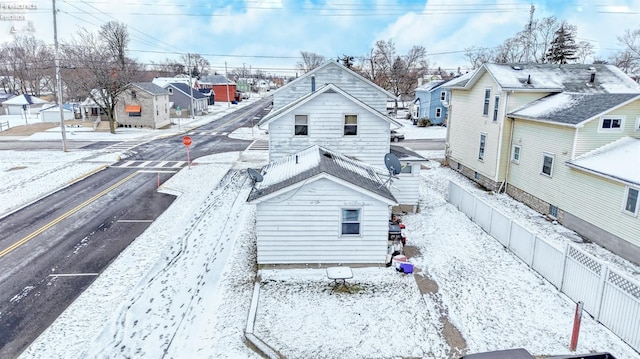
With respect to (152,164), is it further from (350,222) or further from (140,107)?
(140,107)

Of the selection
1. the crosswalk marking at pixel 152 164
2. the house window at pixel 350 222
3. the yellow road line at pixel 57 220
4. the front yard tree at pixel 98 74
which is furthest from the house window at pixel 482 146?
the front yard tree at pixel 98 74

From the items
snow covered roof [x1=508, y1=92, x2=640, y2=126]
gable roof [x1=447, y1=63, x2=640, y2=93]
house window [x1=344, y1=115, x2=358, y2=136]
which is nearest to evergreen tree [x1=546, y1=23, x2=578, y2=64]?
gable roof [x1=447, y1=63, x2=640, y2=93]

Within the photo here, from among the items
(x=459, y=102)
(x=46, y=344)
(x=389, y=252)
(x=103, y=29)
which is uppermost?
(x=103, y=29)

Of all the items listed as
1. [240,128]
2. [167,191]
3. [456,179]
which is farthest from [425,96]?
[167,191]

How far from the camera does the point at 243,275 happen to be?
13.0 m

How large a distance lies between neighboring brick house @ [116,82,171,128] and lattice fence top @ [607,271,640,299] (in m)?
48.4

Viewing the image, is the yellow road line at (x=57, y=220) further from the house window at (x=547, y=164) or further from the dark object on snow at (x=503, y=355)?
the house window at (x=547, y=164)

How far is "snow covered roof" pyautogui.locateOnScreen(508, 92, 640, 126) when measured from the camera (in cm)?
1705

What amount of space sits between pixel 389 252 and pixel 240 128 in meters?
41.4

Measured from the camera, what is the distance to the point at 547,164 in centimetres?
1922

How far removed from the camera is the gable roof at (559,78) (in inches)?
863

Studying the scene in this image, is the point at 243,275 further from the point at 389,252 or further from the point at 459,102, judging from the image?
the point at 459,102

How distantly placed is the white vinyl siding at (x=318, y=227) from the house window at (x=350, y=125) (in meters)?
5.31

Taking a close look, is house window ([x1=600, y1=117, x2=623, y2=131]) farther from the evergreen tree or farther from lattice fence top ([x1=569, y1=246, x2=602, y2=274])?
the evergreen tree
